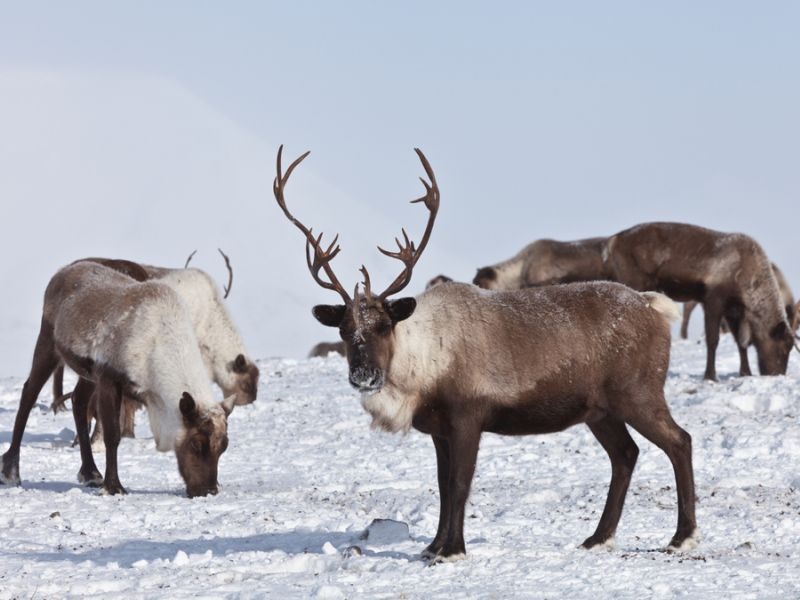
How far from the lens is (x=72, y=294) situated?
37.3 feet

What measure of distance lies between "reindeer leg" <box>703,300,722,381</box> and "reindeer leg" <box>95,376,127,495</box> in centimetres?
860

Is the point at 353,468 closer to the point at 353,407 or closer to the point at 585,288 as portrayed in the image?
the point at 353,407

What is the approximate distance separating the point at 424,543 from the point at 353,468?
14.0ft

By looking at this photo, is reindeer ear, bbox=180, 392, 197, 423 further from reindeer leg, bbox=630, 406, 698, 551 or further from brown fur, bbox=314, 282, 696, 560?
reindeer leg, bbox=630, 406, 698, 551

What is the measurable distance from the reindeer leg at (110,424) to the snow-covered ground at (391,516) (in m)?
0.20

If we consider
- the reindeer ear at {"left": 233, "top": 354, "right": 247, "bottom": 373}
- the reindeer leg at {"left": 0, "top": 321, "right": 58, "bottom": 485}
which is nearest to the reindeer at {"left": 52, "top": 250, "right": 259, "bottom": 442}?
the reindeer ear at {"left": 233, "top": 354, "right": 247, "bottom": 373}

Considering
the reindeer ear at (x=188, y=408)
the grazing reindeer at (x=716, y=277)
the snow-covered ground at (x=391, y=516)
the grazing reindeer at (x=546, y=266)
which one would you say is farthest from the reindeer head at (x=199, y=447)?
the grazing reindeer at (x=546, y=266)

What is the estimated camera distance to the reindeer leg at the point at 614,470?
25.2ft

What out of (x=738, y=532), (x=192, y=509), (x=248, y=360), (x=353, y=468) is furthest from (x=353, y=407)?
(x=738, y=532)

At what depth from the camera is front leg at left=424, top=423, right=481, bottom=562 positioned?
7.18 metres

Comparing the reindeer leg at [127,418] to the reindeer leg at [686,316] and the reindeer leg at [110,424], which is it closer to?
the reindeer leg at [110,424]

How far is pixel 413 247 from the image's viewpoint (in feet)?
25.7

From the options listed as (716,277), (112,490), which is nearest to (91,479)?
(112,490)

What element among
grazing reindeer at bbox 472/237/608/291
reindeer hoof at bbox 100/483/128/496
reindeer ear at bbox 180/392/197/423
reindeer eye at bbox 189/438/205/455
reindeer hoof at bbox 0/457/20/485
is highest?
grazing reindeer at bbox 472/237/608/291
